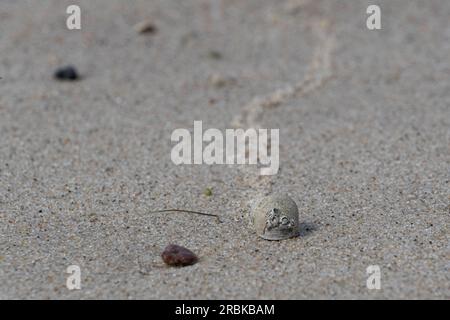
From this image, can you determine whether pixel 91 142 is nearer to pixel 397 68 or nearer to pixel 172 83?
pixel 172 83

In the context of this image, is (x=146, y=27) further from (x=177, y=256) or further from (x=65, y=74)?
(x=177, y=256)

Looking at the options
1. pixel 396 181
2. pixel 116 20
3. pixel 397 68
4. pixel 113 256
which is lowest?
pixel 113 256

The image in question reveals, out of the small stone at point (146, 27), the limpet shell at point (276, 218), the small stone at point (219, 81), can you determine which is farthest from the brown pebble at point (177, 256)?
the small stone at point (146, 27)

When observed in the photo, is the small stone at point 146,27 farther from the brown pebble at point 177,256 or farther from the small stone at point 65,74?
the brown pebble at point 177,256

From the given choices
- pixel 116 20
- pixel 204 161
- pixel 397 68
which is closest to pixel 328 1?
pixel 397 68

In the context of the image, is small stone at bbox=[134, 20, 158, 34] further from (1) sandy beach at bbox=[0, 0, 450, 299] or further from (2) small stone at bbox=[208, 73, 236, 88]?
(2) small stone at bbox=[208, 73, 236, 88]

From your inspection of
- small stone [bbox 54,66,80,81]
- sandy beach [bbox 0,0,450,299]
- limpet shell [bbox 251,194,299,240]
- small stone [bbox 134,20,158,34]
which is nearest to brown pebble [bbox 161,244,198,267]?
sandy beach [bbox 0,0,450,299]

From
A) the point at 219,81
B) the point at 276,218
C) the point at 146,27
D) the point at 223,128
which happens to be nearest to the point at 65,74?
the point at 219,81
